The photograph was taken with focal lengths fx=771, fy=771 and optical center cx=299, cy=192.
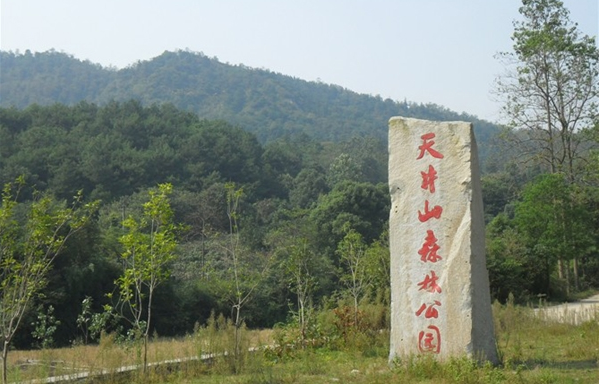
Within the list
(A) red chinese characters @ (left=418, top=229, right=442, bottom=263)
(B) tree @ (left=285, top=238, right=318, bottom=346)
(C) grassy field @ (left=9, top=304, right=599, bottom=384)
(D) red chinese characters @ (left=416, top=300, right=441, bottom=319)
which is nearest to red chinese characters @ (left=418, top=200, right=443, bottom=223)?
(A) red chinese characters @ (left=418, top=229, right=442, bottom=263)

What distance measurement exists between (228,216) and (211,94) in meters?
85.5

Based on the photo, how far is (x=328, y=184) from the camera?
4441cm

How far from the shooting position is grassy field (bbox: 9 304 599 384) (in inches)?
270

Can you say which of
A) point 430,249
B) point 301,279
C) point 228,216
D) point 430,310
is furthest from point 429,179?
point 228,216

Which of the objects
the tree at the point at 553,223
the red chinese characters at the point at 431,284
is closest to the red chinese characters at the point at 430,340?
the red chinese characters at the point at 431,284

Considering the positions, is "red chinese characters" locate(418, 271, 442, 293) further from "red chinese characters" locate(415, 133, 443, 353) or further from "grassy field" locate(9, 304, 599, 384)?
"grassy field" locate(9, 304, 599, 384)

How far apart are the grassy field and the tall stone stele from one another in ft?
1.02

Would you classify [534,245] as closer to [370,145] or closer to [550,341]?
[550,341]

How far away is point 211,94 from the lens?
341 ft

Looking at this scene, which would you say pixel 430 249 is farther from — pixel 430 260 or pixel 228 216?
pixel 228 216

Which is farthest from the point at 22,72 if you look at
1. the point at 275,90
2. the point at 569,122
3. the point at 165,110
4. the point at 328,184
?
the point at 569,122

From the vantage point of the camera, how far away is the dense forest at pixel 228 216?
11125mm

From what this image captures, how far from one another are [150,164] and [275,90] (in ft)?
230

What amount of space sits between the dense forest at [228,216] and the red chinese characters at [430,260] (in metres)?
2.25
